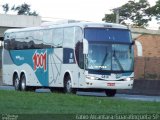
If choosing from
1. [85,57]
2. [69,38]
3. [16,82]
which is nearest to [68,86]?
[85,57]

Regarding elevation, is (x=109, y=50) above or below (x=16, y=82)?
above

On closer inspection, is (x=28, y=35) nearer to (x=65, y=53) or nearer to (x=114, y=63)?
(x=65, y=53)

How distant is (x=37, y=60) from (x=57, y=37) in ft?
8.57

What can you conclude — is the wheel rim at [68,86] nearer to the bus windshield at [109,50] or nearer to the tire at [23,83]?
the bus windshield at [109,50]

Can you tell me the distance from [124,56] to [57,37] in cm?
416

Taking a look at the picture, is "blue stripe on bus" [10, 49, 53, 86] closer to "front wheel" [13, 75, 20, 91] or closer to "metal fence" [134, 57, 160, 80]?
"front wheel" [13, 75, 20, 91]

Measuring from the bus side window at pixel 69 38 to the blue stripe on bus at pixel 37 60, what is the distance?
72.8 inches

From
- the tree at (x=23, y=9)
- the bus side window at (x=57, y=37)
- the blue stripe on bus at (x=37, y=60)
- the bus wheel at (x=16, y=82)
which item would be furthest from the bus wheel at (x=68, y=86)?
the tree at (x=23, y=9)

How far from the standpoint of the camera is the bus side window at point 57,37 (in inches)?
1235

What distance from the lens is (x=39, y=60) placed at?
33.6 metres

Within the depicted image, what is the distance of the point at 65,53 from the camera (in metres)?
30.6

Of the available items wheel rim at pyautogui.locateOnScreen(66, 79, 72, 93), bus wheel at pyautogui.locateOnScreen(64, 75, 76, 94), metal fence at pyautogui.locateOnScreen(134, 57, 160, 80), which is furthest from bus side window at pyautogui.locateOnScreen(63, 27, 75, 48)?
metal fence at pyautogui.locateOnScreen(134, 57, 160, 80)

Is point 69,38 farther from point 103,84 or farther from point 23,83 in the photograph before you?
point 23,83

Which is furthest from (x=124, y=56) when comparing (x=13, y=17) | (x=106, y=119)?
(x=13, y=17)
